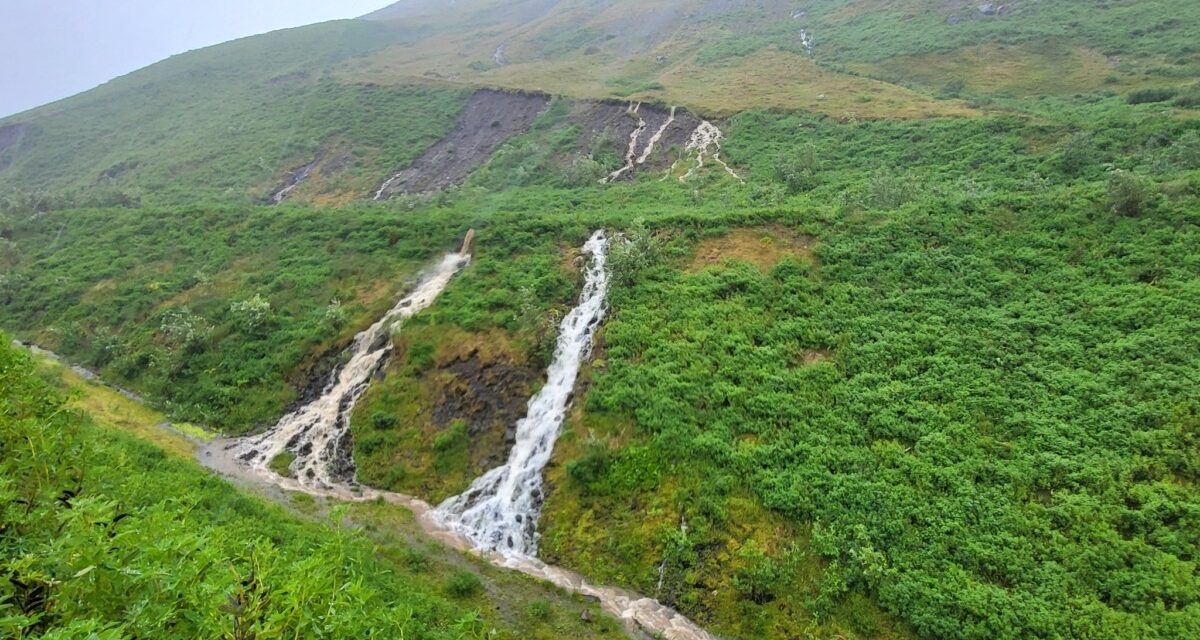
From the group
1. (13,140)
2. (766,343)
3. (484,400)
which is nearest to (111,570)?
(484,400)

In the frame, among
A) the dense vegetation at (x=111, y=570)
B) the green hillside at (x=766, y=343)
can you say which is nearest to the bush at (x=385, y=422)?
the green hillside at (x=766, y=343)

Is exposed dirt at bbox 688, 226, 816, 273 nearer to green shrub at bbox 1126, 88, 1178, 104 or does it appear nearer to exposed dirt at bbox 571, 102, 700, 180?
exposed dirt at bbox 571, 102, 700, 180

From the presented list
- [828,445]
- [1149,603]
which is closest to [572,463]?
[828,445]

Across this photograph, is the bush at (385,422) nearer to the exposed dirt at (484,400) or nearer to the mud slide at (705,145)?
the exposed dirt at (484,400)

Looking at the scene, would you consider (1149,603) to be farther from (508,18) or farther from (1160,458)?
(508,18)

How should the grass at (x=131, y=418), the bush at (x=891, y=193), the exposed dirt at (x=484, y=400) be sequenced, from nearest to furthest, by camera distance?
the exposed dirt at (x=484, y=400)
the grass at (x=131, y=418)
the bush at (x=891, y=193)

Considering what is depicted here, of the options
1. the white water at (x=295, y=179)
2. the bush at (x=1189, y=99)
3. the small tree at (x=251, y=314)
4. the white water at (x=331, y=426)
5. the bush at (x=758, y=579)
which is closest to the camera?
the bush at (x=758, y=579)

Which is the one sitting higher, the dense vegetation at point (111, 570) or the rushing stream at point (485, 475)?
the dense vegetation at point (111, 570)

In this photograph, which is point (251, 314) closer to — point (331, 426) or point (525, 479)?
point (331, 426)
